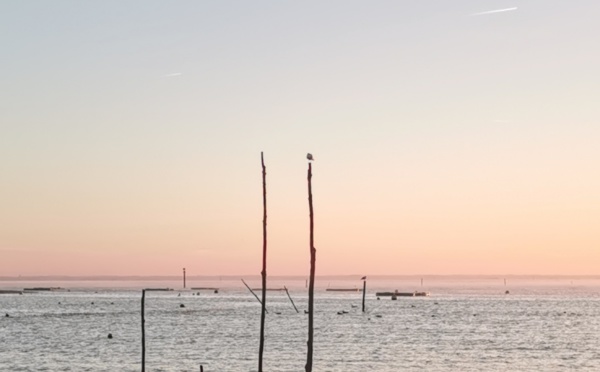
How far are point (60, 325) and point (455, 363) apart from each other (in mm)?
62974

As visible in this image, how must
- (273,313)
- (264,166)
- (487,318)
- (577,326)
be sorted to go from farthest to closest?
(273,313)
(487,318)
(577,326)
(264,166)

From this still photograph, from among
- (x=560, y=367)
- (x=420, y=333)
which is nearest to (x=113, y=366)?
(x=560, y=367)

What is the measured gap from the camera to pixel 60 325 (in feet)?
385

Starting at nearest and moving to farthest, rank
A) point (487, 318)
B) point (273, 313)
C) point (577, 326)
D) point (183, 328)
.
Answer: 1. point (183, 328)
2. point (577, 326)
3. point (487, 318)
4. point (273, 313)

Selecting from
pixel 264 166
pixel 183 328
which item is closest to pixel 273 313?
pixel 183 328

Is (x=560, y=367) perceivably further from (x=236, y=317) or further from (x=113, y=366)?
(x=236, y=317)

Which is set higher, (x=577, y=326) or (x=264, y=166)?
(x=264, y=166)

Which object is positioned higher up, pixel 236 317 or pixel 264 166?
pixel 264 166

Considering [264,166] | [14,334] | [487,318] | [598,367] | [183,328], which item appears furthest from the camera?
[487,318]

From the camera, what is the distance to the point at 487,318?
137m

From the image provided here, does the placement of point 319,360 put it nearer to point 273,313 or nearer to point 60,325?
point 60,325

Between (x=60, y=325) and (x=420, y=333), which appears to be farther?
(x=60, y=325)

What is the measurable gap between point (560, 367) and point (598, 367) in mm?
2531

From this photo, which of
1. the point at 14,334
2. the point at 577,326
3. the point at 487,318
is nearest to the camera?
the point at 14,334
